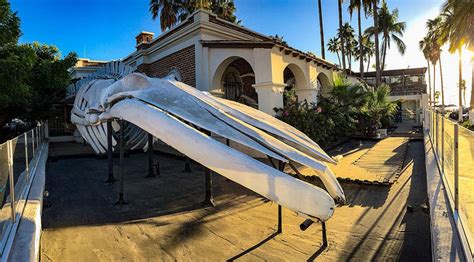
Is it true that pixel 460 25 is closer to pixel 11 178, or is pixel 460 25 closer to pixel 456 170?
pixel 456 170

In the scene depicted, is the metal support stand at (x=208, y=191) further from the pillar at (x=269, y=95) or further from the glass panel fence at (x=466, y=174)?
the pillar at (x=269, y=95)

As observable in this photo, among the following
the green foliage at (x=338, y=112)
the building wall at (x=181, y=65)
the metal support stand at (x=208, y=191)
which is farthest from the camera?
the building wall at (x=181, y=65)

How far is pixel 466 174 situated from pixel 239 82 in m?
10.0

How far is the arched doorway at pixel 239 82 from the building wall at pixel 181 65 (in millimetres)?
1800

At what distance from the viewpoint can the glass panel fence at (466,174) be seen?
299 cm

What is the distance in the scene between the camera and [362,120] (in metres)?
13.9

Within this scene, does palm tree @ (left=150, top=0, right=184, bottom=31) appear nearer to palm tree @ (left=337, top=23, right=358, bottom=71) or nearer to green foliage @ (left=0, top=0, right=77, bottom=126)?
green foliage @ (left=0, top=0, right=77, bottom=126)

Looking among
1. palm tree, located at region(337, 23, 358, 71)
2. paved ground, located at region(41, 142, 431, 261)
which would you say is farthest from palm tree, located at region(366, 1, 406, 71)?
paved ground, located at region(41, 142, 431, 261)

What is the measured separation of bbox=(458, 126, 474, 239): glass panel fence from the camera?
9.82 feet

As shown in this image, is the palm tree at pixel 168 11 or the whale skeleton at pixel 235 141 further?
the palm tree at pixel 168 11

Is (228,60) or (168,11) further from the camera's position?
(168,11)

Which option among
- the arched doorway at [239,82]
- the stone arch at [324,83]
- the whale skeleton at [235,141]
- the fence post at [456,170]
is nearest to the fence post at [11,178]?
the whale skeleton at [235,141]

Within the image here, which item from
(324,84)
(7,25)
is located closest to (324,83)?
(324,84)

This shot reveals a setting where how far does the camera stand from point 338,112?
11758 mm
